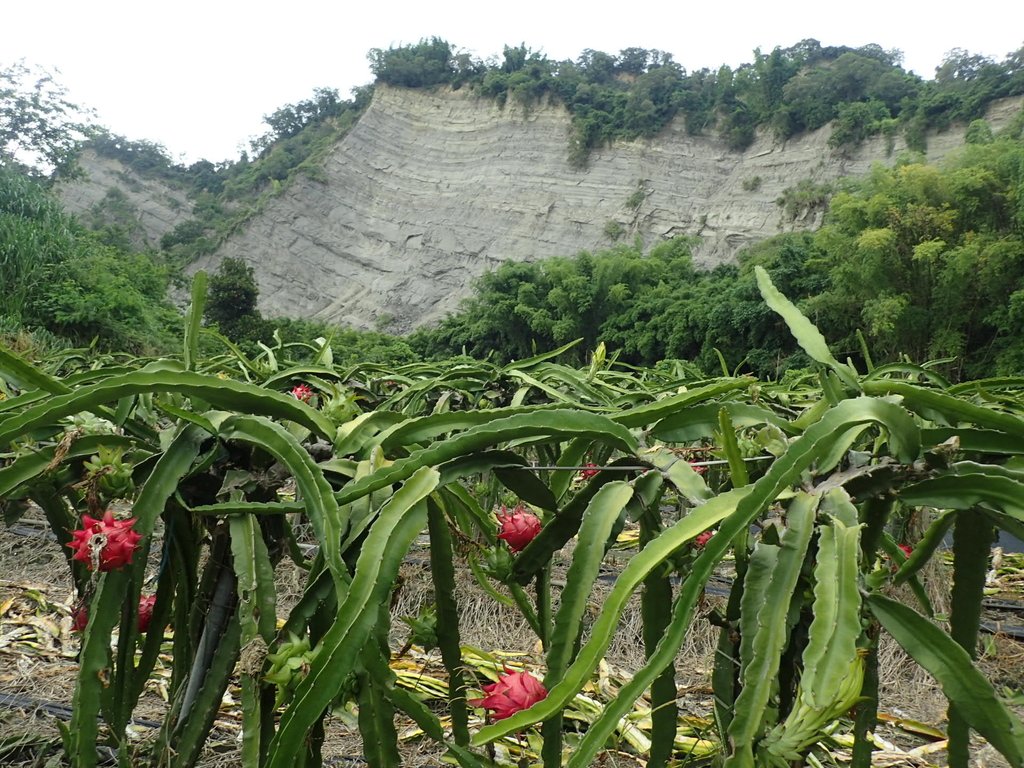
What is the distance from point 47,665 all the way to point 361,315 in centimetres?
1870

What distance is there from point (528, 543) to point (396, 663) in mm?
956

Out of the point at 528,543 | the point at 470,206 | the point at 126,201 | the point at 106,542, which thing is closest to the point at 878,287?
the point at 528,543

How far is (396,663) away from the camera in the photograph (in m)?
1.51

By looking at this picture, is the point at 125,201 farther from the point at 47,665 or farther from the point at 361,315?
the point at 47,665

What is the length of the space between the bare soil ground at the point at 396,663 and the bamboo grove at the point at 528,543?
15cm

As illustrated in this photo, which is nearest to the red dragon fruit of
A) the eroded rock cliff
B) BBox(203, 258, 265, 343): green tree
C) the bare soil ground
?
the bare soil ground

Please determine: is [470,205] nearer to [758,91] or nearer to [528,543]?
[758,91]

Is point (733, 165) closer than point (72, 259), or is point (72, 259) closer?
point (72, 259)

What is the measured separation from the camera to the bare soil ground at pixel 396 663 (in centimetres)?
115

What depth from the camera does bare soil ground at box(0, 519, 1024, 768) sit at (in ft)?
3.78

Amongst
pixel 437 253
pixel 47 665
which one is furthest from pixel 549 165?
pixel 47 665

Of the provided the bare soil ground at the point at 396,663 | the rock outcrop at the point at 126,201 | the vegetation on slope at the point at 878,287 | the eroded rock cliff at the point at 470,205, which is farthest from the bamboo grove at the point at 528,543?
the rock outcrop at the point at 126,201

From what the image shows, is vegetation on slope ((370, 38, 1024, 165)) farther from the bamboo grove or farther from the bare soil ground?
the bamboo grove

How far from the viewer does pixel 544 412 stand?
605 mm
